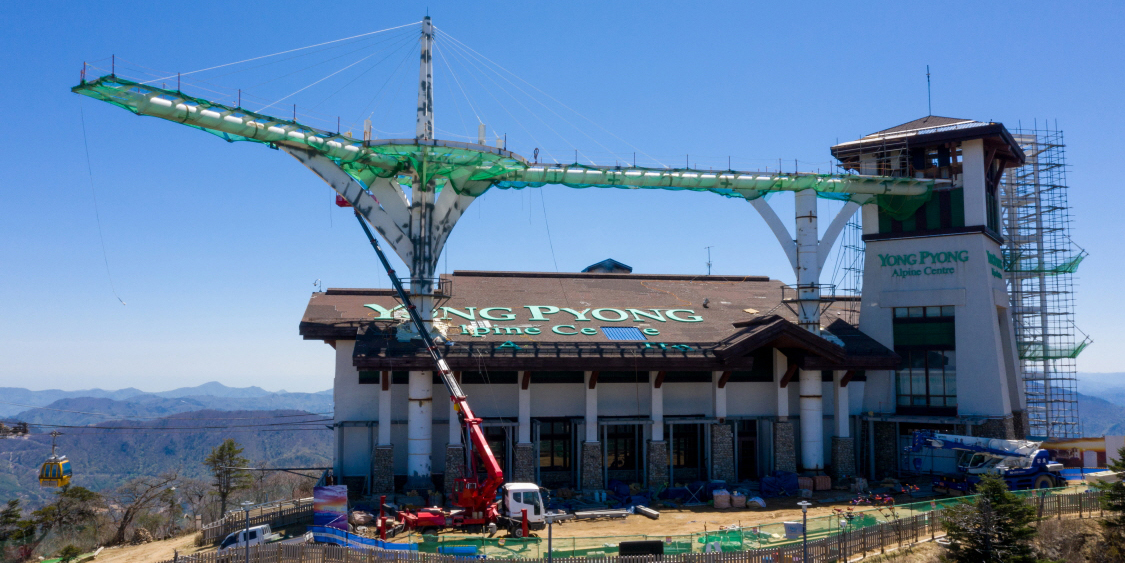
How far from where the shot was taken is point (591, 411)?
4184 cm

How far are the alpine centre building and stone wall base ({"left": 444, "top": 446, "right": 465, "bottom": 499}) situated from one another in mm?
70

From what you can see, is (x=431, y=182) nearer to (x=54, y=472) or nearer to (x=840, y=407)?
(x=54, y=472)

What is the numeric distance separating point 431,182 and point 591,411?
14533 mm

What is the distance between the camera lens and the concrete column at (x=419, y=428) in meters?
38.2

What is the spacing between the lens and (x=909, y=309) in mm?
47031

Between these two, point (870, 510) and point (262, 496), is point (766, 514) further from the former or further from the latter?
point (262, 496)

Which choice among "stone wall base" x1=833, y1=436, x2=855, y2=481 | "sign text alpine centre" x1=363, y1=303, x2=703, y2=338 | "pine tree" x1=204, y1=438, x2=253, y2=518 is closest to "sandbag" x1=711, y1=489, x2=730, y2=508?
"stone wall base" x1=833, y1=436, x2=855, y2=481

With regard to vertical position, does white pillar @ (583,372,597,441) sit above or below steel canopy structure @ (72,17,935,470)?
below

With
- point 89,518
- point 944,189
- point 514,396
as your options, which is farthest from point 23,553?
point 944,189

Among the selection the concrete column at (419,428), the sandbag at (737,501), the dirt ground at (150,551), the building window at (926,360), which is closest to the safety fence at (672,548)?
the dirt ground at (150,551)

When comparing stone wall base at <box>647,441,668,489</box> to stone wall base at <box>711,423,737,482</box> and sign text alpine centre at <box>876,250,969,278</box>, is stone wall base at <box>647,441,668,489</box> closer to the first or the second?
stone wall base at <box>711,423,737,482</box>

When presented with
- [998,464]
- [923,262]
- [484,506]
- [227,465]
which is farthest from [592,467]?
[227,465]

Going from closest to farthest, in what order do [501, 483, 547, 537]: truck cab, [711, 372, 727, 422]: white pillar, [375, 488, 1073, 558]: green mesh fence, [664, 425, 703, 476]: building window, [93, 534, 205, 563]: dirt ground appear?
[375, 488, 1073, 558]: green mesh fence
[501, 483, 547, 537]: truck cab
[93, 534, 205, 563]: dirt ground
[711, 372, 727, 422]: white pillar
[664, 425, 703, 476]: building window

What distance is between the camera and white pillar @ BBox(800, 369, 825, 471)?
43281mm
